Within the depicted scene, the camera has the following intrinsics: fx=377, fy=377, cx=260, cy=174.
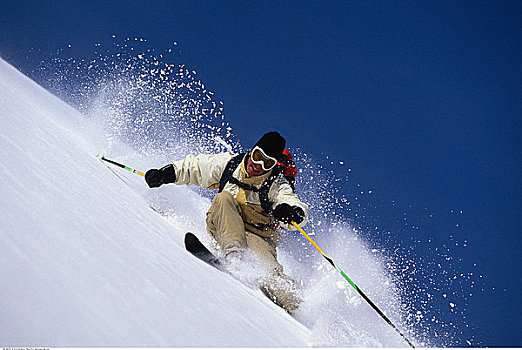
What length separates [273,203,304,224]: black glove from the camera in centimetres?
257

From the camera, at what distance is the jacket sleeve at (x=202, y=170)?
119 inches

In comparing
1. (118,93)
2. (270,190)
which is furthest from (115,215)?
(118,93)

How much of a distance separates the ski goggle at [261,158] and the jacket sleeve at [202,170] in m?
0.35

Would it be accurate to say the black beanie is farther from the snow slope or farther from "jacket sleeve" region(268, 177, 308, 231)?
the snow slope

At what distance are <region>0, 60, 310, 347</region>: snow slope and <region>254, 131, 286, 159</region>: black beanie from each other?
118 cm

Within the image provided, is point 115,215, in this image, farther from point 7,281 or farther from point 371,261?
point 371,261

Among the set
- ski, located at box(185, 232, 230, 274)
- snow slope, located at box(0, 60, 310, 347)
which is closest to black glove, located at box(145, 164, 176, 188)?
ski, located at box(185, 232, 230, 274)

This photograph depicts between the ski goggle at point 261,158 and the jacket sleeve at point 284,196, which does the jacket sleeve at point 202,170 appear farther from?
the jacket sleeve at point 284,196

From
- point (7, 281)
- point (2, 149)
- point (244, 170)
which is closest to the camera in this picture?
point (7, 281)

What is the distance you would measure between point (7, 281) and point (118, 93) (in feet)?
21.6

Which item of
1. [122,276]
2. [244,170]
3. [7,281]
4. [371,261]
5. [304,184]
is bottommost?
[7,281]

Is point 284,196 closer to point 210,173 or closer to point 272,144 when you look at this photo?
point 272,144

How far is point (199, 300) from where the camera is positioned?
120 cm

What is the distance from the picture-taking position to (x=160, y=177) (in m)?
2.97
